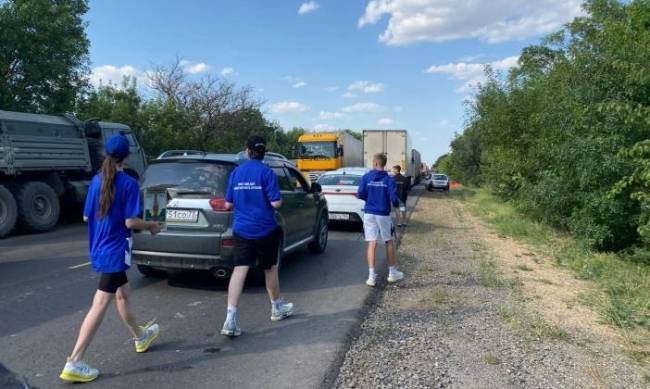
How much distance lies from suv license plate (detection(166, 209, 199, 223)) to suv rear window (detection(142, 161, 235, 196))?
0.95 ft

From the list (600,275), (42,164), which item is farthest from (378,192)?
(42,164)

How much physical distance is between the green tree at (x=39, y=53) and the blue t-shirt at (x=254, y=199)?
606 inches

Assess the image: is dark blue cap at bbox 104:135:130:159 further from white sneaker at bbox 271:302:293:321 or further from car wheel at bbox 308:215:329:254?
car wheel at bbox 308:215:329:254

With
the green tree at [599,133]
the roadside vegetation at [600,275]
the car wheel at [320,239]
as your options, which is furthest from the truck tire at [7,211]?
the green tree at [599,133]

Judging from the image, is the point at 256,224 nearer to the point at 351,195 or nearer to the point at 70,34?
the point at 351,195

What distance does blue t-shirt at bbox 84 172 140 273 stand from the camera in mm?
3961

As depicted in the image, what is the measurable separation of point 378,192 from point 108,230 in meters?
4.00

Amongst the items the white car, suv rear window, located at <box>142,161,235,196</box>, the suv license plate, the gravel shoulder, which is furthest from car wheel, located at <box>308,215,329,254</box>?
the suv license plate

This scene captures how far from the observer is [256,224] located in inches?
198

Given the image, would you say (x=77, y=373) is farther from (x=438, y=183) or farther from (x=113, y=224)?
(x=438, y=183)

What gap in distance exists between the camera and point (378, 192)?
7.16 meters

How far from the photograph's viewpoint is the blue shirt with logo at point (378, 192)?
23.5ft

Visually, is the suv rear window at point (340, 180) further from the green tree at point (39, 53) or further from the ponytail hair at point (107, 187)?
the green tree at point (39, 53)

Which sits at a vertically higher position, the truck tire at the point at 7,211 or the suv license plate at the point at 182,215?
the suv license plate at the point at 182,215
